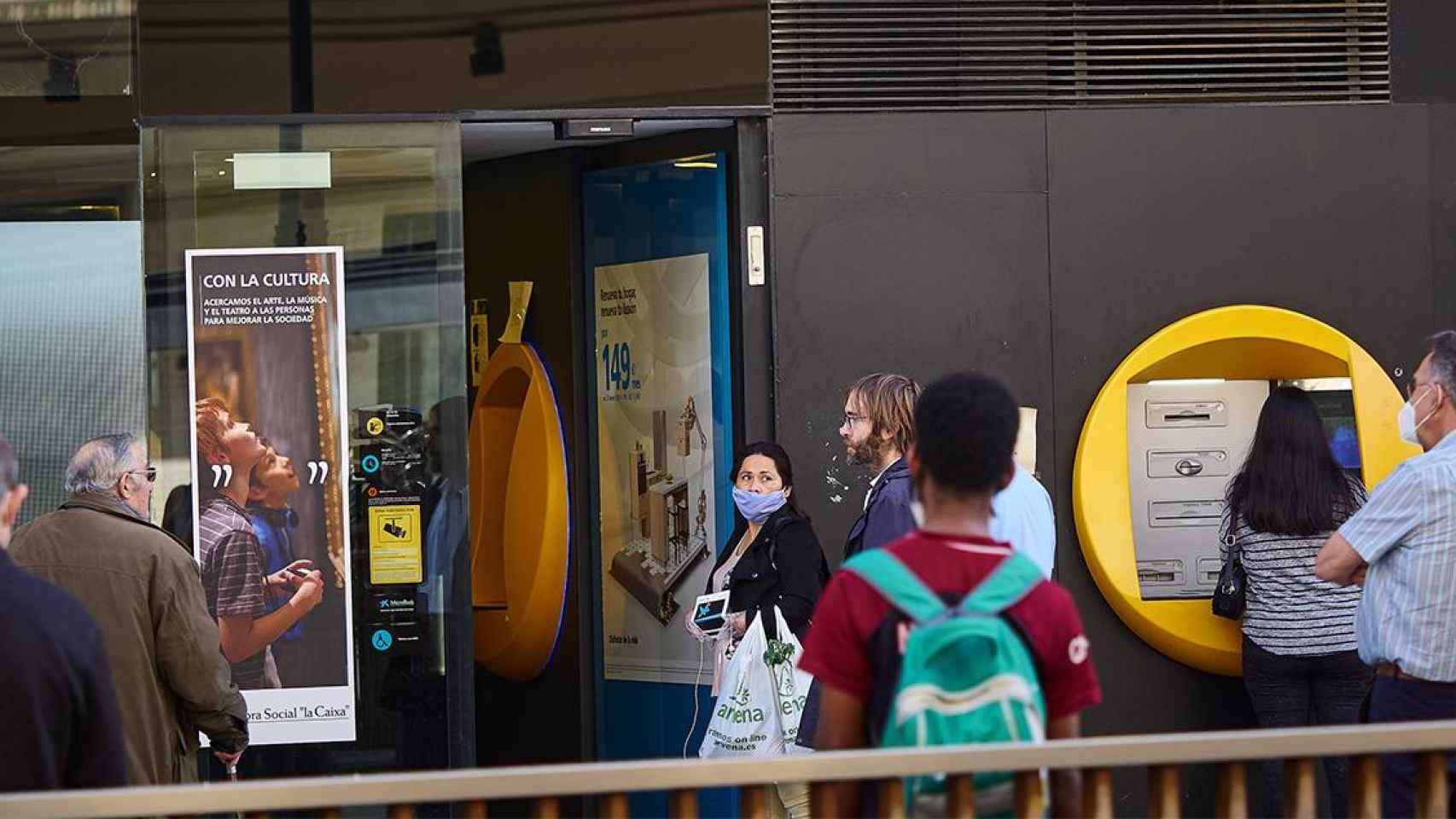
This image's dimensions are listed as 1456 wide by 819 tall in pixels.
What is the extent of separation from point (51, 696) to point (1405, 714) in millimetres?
3267

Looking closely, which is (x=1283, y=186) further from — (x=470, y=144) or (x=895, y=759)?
(x=895, y=759)

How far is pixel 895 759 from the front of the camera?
129 inches

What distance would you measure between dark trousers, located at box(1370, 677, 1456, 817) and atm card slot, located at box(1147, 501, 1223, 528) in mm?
2211

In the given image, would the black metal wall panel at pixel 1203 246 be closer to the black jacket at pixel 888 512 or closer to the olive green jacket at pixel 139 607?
the black jacket at pixel 888 512

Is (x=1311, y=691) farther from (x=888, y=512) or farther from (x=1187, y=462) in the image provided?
(x=888, y=512)

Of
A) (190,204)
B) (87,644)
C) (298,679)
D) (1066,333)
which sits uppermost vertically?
(190,204)

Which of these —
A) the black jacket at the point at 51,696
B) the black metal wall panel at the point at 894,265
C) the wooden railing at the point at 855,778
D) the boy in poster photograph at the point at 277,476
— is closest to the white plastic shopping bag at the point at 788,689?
the black metal wall panel at the point at 894,265

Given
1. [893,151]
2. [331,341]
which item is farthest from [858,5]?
[331,341]

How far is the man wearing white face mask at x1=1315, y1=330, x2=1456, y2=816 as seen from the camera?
16.7ft

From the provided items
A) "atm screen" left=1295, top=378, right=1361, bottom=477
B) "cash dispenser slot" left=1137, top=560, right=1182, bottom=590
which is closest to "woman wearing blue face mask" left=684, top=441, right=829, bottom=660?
"cash dispenser slot" left=1137, top=560, right=1182, bottom=590

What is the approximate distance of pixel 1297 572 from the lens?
22.2 feet

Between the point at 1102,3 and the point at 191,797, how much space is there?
5017 millimetres

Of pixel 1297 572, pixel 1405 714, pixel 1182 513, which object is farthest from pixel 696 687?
pixel 1405 714

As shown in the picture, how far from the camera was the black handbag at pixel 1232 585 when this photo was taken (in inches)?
274
